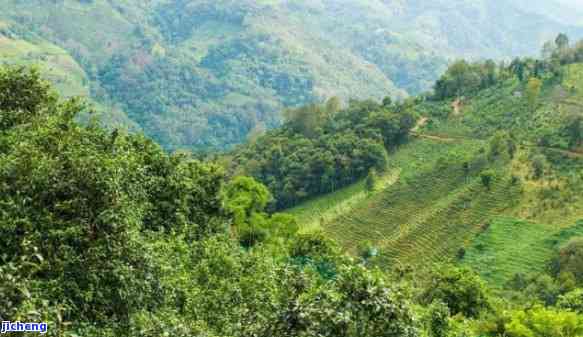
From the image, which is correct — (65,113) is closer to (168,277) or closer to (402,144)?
(168,277)

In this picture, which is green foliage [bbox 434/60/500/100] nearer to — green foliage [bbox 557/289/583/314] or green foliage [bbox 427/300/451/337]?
green foliage [bbox 557/289/583/314]

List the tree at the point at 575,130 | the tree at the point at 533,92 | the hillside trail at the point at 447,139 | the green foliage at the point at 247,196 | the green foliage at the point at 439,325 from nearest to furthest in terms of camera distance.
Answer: the green foliage at the point at 439,325, the green foliage at the point at 247,196, the tree at the point at 575,130, the hillside trail at the point at 447,139, the tree at the point at 533,92

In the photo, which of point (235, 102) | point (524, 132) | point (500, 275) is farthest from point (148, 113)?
point (500, 275)

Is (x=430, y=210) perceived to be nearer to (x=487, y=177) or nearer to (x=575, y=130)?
(x=487, y=177)

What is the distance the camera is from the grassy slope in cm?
4494

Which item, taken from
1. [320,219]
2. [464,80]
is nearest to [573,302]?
[320,219]

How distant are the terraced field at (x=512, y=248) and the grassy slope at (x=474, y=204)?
66mm

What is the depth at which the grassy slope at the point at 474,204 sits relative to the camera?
44938 millimetres

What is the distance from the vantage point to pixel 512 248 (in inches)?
1746

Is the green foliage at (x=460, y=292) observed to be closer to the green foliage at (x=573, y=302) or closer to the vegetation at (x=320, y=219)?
the vegetation at (x=320, y=219)

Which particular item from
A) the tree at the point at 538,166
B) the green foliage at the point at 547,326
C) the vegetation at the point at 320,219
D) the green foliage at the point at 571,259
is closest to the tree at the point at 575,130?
the vegetation at the point at 320,219

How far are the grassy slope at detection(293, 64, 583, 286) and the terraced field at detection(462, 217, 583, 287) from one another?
0.07 m

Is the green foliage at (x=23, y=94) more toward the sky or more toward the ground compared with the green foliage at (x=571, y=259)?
more toward the sky

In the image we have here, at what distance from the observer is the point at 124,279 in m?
12.4
